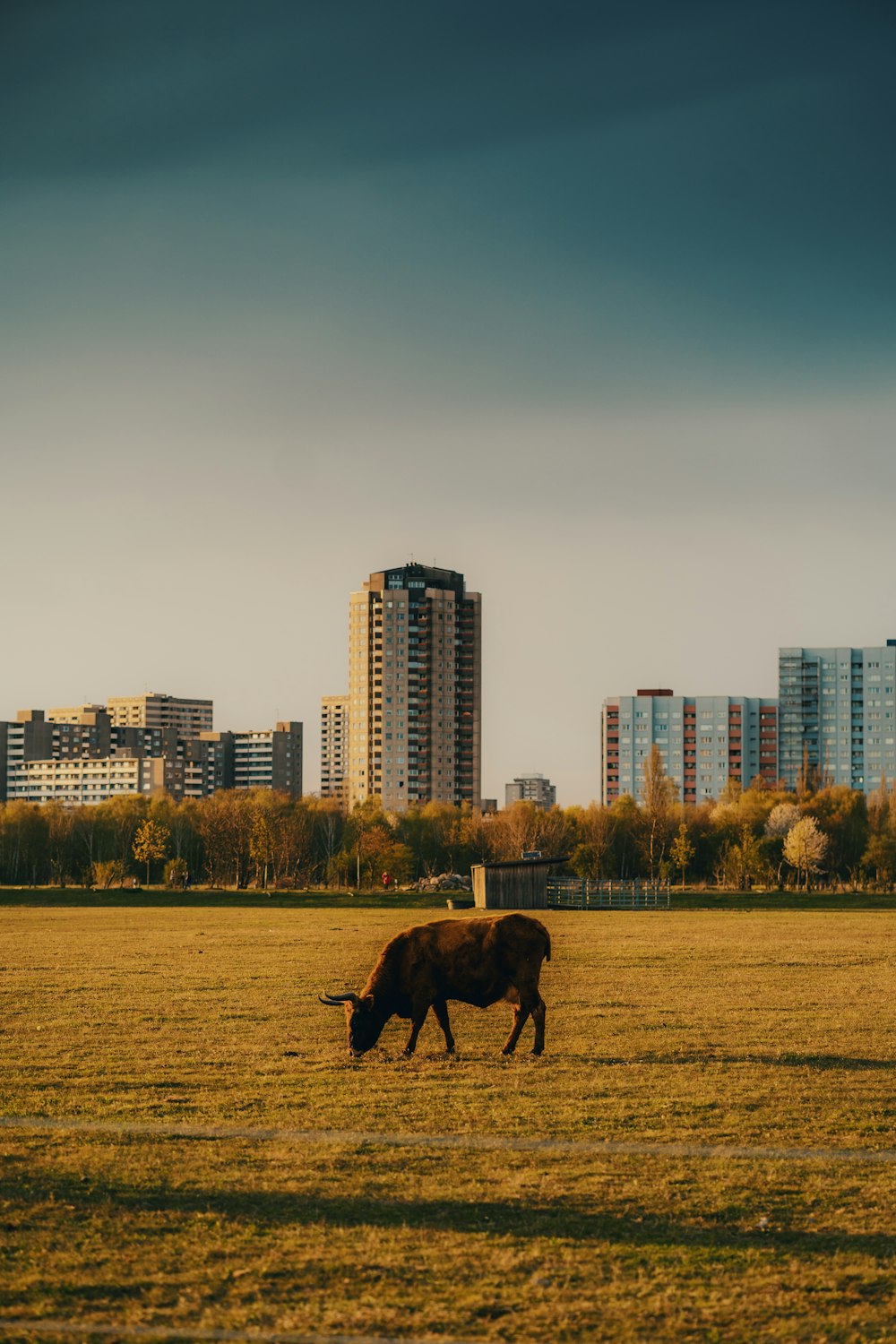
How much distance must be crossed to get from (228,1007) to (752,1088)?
11.5m

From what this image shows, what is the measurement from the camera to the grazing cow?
695 inches

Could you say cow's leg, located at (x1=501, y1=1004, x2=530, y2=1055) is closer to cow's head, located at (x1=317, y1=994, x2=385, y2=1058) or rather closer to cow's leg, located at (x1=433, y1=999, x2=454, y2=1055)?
cow's leg, located at (x1=433, y1=999, x2=454, y2=1055)

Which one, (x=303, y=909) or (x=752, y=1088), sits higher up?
(x=752, y=1088)

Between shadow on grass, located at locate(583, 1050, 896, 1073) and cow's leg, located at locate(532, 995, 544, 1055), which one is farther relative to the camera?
cow's leg, located at locate(532, 995, 544, 1055)

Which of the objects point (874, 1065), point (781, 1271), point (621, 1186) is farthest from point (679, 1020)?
point (781, 1271)

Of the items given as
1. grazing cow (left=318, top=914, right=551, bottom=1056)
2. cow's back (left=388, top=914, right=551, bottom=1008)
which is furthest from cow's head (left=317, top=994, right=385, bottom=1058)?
cow's back (left=388, top=914, right=551, bottom=1008)

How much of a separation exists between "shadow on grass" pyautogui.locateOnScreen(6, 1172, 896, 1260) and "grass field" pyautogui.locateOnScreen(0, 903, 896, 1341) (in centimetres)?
3

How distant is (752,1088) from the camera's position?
51.4 feet

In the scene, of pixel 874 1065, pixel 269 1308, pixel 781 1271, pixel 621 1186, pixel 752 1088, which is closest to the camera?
pixel 269 1308

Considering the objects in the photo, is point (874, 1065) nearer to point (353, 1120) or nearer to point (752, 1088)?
point (752, 1088)

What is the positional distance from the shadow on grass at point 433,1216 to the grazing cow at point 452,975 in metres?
6.90

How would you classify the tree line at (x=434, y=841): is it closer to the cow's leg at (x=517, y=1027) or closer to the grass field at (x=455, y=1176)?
the grass field at (x=455, y=1176)

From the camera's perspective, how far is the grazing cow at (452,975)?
17.7m

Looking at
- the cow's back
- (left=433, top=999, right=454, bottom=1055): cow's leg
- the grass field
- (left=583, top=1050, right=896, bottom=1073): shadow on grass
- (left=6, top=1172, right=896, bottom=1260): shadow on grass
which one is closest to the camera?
the grass field
